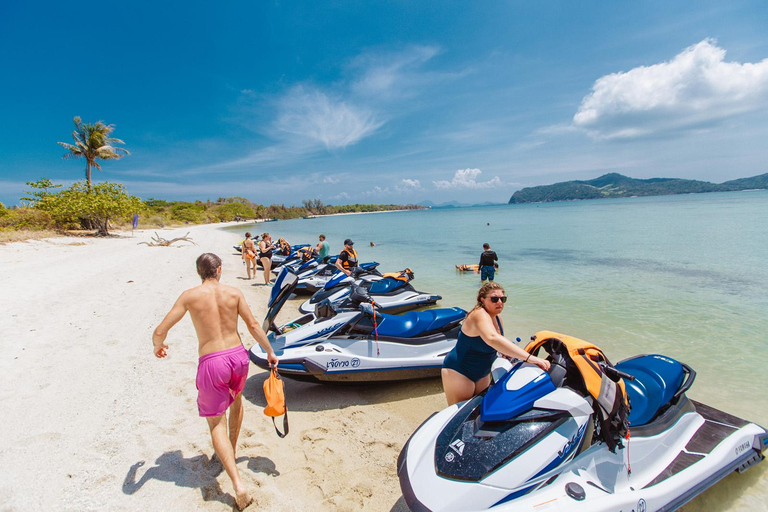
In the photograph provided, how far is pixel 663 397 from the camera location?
2.80 metres

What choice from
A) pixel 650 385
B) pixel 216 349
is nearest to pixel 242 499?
pixel 216 349

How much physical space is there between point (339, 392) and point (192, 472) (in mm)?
2028

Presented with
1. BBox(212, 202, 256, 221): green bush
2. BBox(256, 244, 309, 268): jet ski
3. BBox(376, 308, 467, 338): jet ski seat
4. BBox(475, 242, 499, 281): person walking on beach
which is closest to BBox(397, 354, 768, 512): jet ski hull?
BBox(376, 308, 467, 338): jet ski seat

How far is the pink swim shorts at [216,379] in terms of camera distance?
105 inches

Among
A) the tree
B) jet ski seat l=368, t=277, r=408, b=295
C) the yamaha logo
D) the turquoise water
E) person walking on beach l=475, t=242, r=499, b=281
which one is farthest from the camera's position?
the tree

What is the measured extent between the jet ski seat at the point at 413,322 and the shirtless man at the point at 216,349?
2.27 m

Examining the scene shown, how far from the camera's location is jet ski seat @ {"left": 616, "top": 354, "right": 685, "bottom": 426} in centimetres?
263

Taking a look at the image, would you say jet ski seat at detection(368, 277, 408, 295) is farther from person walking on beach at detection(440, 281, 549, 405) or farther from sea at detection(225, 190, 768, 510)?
person walking on beach at detection(440, 281, 549, 405)

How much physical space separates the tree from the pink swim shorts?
93.2 ft

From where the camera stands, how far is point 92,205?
23.5 metres

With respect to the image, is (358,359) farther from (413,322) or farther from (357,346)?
(413,322)

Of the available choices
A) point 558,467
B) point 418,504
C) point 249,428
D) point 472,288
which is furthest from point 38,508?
point 472,288

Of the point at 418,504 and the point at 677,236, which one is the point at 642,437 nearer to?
the point at 418,504

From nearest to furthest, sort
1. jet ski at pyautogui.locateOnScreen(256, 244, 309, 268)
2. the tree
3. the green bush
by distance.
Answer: jet ski at pyautogui.locateOnScreen(256, 244, 309, 268), the tree, the green bush
